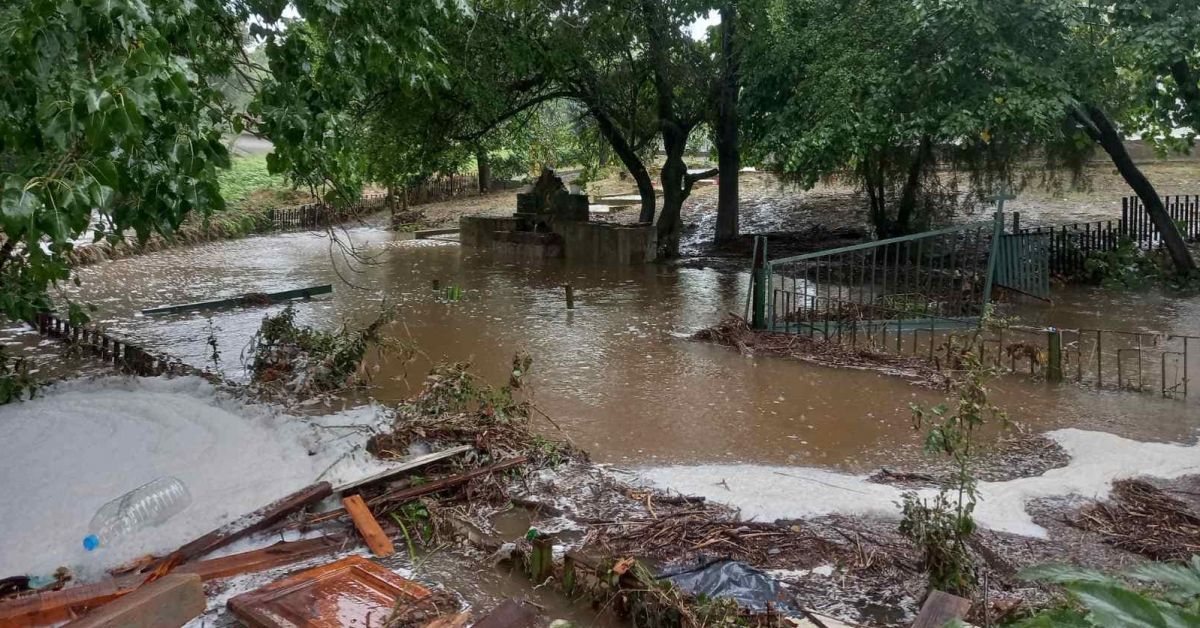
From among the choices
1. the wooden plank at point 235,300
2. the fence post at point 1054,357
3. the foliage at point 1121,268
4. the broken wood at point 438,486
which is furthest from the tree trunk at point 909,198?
the broken wood at point 438,486

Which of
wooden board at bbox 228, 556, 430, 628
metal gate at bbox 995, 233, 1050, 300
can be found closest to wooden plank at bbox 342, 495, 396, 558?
wooden board at bbox 228, 556, 430, 628

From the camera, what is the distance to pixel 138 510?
5133 millimetres

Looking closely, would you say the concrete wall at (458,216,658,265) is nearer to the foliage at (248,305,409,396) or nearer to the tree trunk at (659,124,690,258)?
the tree trunk at (659,124,690,258)

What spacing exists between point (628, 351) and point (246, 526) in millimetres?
6377

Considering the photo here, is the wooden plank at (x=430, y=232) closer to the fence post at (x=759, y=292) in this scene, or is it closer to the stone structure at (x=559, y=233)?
the stone structure at (x=559, y=233)

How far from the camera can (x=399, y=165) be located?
61.3ft

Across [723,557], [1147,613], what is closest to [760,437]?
[723,557]

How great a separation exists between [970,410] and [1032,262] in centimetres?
834

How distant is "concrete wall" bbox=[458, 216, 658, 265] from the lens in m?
19.4

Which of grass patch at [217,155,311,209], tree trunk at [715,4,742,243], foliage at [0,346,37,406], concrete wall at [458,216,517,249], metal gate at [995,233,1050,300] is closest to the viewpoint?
foliage at [0,346,37,406]

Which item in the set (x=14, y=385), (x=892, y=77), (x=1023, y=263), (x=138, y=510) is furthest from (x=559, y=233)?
(x=138, y=510)

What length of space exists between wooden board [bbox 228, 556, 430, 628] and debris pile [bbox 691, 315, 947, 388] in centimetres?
585

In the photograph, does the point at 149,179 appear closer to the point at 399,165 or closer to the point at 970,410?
the point at 970,410

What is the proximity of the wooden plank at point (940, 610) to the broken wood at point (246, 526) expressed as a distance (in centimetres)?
355
